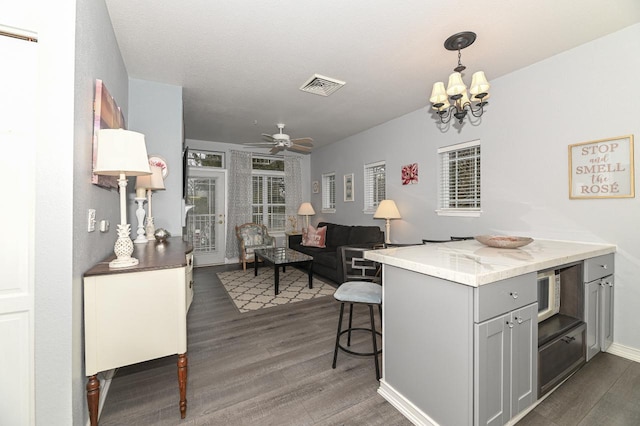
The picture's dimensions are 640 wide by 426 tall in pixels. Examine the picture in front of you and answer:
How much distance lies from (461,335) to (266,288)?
3.25m

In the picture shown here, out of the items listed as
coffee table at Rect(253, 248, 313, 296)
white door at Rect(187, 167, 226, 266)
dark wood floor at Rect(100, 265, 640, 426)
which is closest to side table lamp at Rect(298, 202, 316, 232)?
coffee table at Rect(253, 248, 313, 296)

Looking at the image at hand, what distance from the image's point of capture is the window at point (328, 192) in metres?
6.27

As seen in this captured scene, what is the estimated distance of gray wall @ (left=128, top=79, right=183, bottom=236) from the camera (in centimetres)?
299

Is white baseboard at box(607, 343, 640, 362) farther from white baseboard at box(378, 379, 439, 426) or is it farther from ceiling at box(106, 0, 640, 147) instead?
ceiling at box(106, 0, 640, 147)

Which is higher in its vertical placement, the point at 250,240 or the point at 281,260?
the point at 250,240

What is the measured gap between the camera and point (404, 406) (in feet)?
5.34

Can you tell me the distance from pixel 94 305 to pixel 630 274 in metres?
3.87

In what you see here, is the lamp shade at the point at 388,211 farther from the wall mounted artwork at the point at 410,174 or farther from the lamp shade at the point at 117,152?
the lamp shade at the point at 117,152

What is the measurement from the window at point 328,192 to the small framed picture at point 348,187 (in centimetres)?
55

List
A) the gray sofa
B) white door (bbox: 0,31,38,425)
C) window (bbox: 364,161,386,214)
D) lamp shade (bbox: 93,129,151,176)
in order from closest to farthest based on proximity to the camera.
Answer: white door (bbox: 0,31,38,425) < lamp shade (bbox: 93,129,151,176) < the gray sofa < window (bbox: 364,161,386,214)

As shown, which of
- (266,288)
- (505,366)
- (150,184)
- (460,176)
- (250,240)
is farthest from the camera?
(250,240)

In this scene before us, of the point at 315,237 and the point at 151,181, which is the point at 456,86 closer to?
the point at 151,181

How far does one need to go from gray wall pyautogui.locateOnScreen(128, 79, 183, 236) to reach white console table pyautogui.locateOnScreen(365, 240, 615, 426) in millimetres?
2587

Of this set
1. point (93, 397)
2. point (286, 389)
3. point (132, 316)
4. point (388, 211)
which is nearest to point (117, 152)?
point (132, 316)
